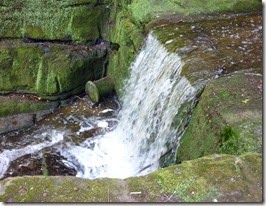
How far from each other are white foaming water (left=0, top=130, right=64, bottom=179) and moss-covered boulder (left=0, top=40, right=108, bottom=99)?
1606 millimetres

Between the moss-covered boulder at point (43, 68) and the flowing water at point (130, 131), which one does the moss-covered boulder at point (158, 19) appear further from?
the moss-covered boulder at point (43, 68)

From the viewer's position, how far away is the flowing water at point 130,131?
5.51 m

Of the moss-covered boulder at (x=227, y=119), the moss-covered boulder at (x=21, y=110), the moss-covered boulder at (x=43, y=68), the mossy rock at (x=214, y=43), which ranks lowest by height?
the moss-covered boulder at (x=21, y=110)

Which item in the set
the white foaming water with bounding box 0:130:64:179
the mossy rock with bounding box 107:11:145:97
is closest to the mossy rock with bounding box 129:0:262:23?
the mossy rock with bounding box 107:11:145:97

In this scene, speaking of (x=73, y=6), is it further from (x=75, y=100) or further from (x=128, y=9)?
(x=75, y=100)

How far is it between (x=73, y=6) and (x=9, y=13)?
5.58 ft

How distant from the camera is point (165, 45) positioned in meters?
6.33

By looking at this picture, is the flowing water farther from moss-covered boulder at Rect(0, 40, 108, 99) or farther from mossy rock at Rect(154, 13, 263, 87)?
moss-covered boulder at Rect(0, 40, 108, 99)

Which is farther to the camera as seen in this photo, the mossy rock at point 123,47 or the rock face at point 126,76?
the mossy rock at point 123,47

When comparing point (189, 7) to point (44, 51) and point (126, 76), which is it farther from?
point (44, 51)

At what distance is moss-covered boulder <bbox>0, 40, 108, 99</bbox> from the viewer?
9.16m

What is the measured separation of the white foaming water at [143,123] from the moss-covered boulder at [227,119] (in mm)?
414

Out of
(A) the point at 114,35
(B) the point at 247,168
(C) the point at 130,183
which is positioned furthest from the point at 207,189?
(A) the point at 114,35

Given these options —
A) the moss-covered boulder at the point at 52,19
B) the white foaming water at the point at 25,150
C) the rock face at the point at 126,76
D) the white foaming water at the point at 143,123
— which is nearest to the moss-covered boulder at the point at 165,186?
the rock face at the point at 126,76
